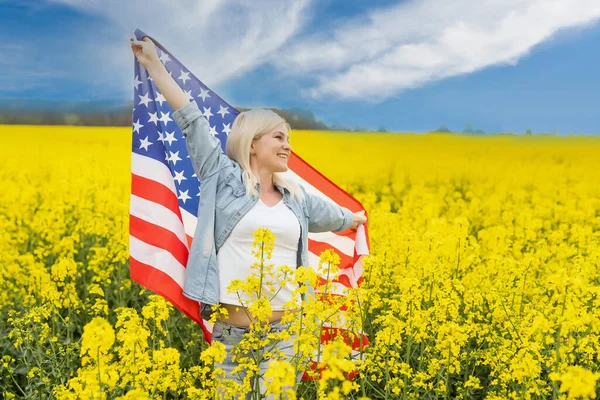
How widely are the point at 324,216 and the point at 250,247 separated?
680 mm

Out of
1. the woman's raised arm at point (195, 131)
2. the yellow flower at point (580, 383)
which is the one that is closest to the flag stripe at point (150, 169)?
the woman's raised arm at point (195, 131)

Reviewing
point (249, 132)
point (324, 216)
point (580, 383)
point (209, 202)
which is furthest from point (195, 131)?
point (580, 383)

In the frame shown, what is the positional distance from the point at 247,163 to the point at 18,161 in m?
11.6

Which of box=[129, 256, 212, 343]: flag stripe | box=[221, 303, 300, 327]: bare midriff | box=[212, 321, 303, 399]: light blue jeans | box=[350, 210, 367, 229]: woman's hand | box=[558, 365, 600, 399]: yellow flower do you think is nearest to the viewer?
box=[558, 365, 600, 399]: yellow flower

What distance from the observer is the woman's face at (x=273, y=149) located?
362 cm

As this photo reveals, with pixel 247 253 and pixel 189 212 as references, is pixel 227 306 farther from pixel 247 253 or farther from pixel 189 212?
pixel 189 212

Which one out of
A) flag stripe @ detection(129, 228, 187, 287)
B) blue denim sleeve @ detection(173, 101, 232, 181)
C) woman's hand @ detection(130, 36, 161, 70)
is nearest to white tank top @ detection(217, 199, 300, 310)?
blue denim sleeve @ detection(173, 101, 232, 181)

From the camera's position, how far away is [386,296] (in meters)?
5.26

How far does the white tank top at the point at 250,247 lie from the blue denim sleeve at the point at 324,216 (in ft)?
1.25

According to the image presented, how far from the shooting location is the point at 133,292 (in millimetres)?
5824

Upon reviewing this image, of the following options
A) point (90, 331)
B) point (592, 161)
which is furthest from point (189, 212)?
point (592, 161)

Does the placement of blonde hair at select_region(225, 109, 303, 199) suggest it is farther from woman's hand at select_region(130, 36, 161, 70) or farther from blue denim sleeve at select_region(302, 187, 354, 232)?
woman's hand at select_region(130, 36, 161, 70)

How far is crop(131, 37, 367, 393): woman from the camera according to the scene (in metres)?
3.52

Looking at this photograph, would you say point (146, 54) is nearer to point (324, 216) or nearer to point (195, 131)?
point (195, 131)
